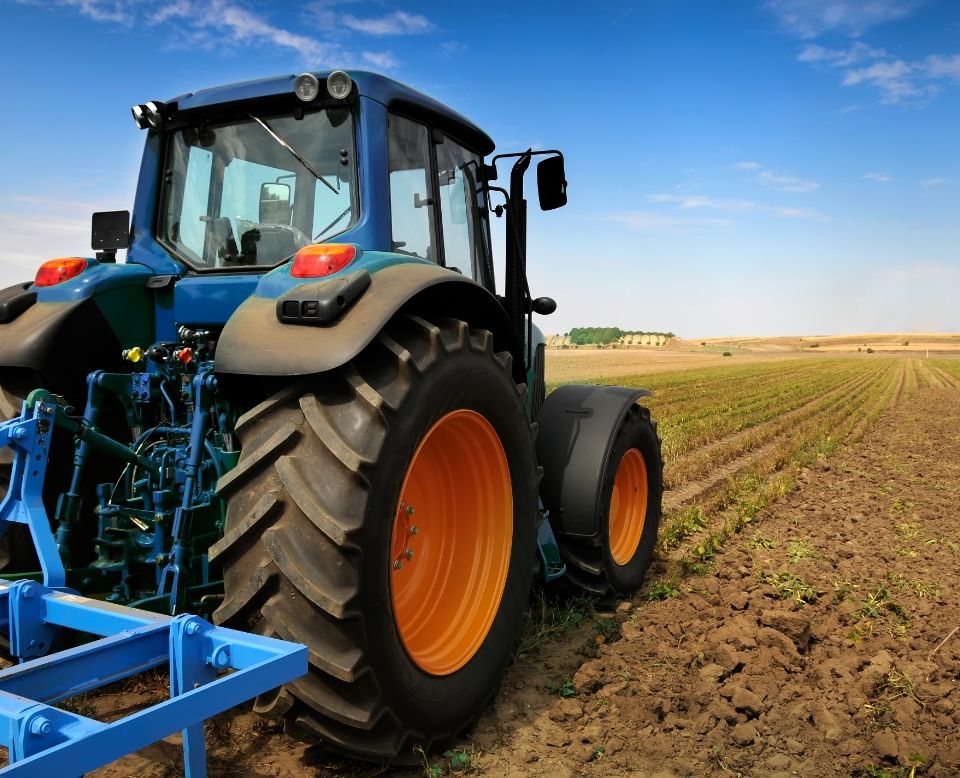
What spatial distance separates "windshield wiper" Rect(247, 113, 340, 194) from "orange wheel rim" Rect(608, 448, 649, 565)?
234cm

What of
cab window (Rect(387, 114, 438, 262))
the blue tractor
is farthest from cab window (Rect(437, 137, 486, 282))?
cab window (Rect(387, 114, 438, 262))

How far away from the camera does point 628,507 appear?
15.6 ft

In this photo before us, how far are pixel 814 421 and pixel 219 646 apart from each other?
14311 mm

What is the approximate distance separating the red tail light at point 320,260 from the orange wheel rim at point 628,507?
2.49 metres

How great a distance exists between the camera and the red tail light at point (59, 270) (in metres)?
3.34

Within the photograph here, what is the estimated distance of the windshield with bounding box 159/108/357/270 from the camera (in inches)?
125

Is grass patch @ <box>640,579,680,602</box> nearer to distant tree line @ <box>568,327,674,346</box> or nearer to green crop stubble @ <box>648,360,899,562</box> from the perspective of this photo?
green crop stubble @ <box>648,360,899,562</box>

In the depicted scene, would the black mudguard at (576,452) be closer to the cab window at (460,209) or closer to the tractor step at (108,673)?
the cab window at (460,209)

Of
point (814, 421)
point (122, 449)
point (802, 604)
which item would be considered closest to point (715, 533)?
point (802, 604)

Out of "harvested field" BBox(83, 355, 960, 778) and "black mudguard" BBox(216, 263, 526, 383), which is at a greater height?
"black mudguard" BBox(216, 263, 526, 383)

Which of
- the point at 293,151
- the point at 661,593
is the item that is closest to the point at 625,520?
the point at 661,593

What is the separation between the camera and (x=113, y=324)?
3.29 meters

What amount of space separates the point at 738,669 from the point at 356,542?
2.19 m

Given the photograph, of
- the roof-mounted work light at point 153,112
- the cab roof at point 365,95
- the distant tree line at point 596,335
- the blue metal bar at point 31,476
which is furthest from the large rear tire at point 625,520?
the distant tree line at point 596,335
